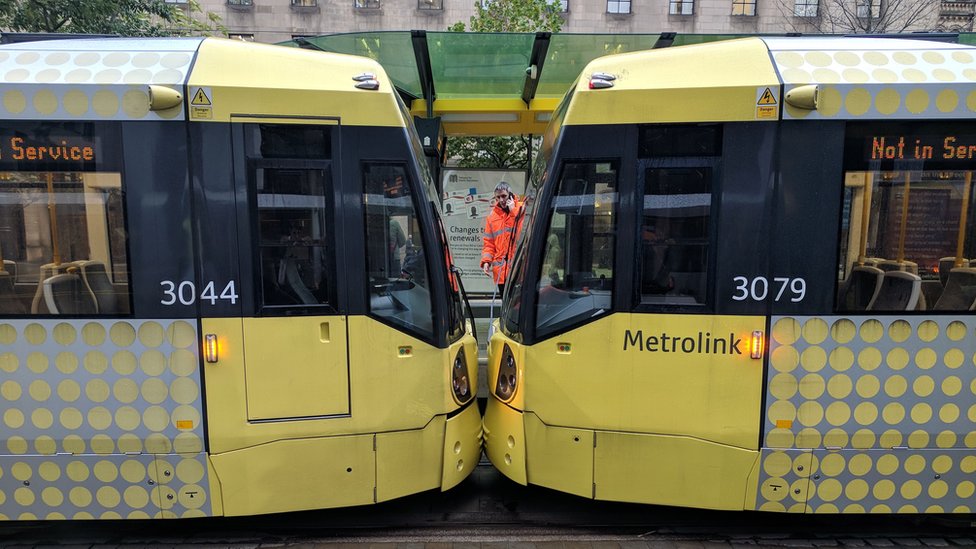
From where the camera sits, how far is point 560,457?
3.57 metres

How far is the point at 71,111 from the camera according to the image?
311cm

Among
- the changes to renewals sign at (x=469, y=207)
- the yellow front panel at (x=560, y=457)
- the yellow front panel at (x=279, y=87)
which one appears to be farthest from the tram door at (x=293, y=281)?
the changes to renewals sign at (x=469, y=207)

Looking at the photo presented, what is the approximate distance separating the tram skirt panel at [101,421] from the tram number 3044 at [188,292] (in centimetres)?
15

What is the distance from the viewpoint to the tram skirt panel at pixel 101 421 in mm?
3219

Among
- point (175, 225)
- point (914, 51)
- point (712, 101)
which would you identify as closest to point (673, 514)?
point (712, 101)

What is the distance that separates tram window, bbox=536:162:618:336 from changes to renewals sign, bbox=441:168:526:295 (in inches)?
212

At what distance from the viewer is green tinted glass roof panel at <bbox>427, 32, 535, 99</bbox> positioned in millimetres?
5934

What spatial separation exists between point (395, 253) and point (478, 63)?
12.2ft

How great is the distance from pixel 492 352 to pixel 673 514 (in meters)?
1.83

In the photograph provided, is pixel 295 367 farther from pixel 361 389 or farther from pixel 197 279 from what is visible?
pixel 197 279

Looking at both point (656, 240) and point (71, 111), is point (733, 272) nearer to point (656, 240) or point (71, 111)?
point (656, 240)

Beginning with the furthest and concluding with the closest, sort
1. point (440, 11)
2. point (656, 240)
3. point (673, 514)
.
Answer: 1. point (440, 11)
2. point (673, 514)
3. point (656, 240)

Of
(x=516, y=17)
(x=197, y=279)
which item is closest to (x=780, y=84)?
(x=197, y=279)

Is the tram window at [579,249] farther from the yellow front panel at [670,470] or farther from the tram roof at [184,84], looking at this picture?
the tram roof at [184,84]
